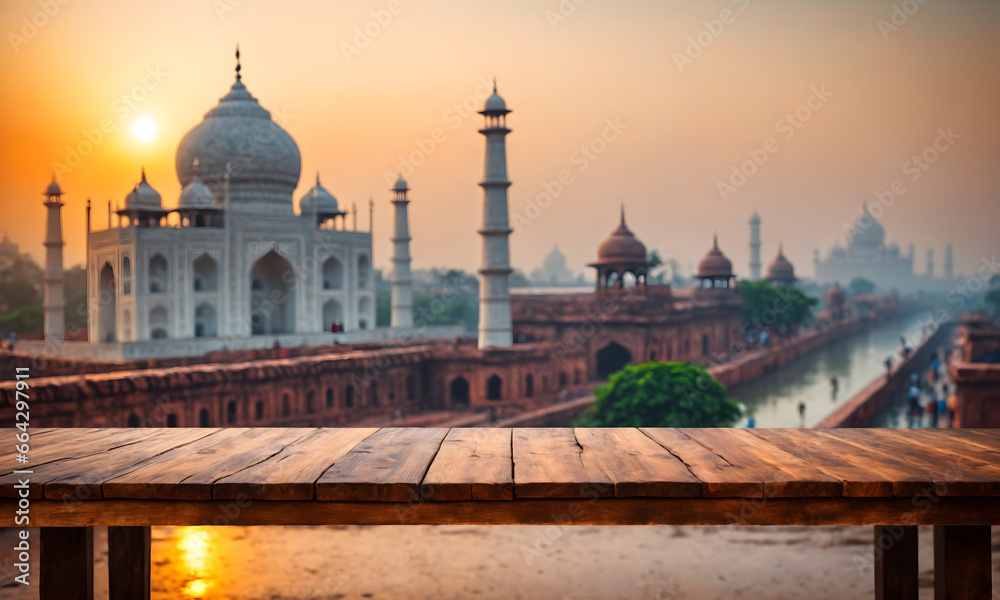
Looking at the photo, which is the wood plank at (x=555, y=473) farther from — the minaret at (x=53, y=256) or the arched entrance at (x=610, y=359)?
the minaret at (x=53, y=256)

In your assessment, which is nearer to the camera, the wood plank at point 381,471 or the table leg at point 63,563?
the wood plank at point 381,471

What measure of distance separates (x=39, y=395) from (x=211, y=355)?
5347 mm

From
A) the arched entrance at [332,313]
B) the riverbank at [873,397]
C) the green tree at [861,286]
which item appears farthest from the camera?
the green tree at [861,286]

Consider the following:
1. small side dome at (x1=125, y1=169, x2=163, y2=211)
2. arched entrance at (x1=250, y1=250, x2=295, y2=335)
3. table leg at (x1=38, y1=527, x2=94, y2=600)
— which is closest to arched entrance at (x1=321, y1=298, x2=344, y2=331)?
arched entrance at (x1=250, y1=250, x2=295, y2=335)

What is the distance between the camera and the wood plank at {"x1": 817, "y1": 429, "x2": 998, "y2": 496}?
2.39 metres

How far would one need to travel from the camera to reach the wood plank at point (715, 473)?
2.40m

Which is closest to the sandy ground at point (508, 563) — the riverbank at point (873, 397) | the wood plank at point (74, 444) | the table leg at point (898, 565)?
the table leg at point (898, 565)

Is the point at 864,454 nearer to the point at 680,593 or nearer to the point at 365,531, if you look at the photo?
the point at 680,593

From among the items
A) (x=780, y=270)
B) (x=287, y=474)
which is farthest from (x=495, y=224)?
(x=780, y=270)

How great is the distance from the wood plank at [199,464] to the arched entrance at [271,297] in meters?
19.3

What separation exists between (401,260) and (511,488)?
909 inches

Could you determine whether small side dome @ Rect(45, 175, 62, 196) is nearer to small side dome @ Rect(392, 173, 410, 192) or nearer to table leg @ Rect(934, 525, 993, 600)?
small side dome @ Rect(392, 173, 410, 192)

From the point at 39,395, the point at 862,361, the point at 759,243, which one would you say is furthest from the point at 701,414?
the point at 759,243

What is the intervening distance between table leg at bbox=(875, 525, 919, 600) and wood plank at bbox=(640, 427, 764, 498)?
968mm
